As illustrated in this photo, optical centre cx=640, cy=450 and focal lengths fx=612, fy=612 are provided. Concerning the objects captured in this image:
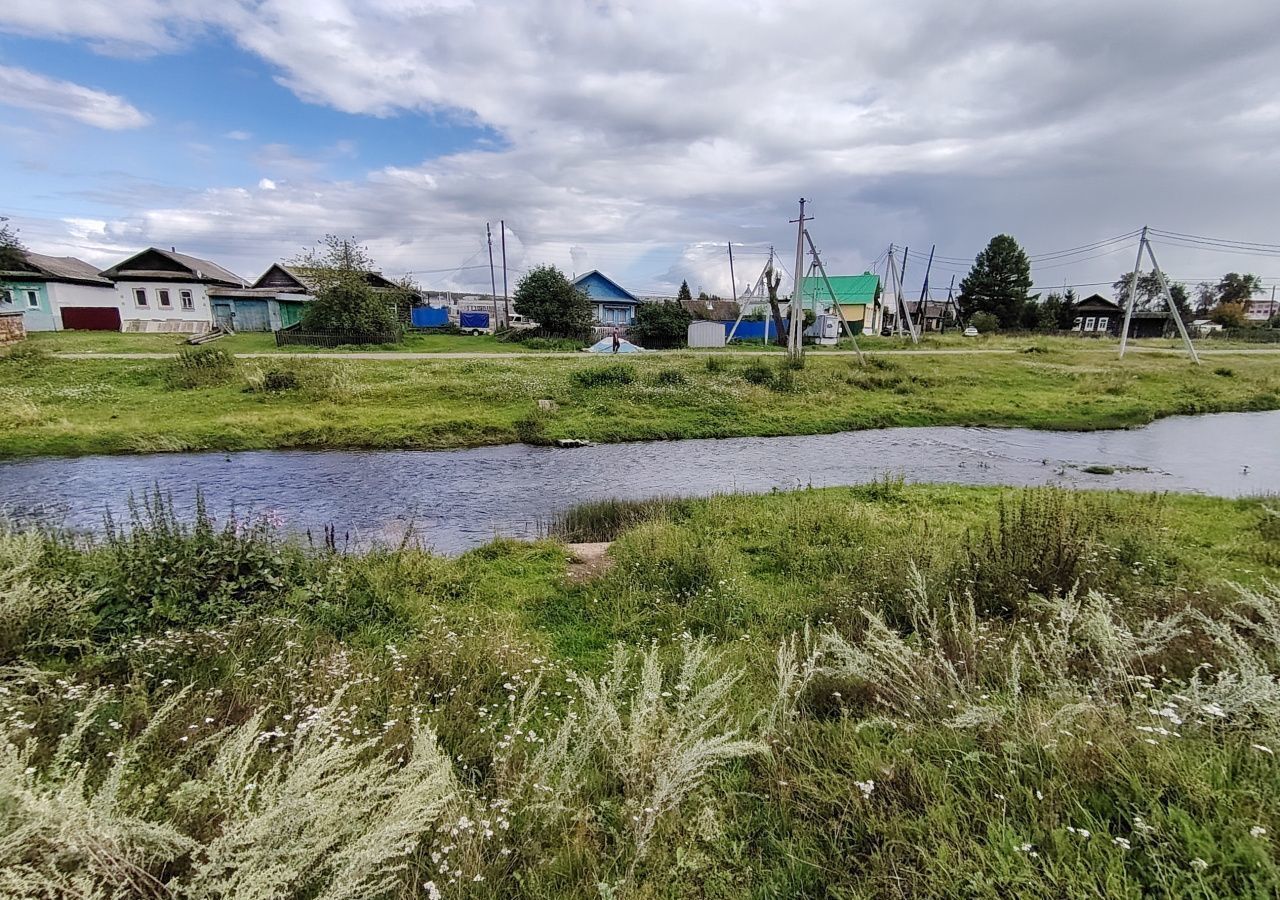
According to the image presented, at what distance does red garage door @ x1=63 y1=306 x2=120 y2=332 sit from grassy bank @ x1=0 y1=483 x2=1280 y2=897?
5219cm

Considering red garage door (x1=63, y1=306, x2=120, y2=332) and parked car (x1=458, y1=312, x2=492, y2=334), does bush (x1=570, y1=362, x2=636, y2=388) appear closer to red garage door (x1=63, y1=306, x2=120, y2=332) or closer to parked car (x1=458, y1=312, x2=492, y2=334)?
parked car (x1=458, y1=312, x2=492, y2=334)

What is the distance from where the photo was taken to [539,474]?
14.9 m

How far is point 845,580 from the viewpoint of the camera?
7.20 meters

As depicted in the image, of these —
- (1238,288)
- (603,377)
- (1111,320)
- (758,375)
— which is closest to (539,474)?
(603,377)

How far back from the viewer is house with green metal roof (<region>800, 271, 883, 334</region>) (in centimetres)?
6575

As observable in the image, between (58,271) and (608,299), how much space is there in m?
42.9

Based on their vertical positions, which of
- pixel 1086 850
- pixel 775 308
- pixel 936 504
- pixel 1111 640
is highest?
pixel 775 308

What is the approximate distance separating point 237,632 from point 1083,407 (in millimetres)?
27161

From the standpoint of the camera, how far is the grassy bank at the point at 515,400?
17.8 meters

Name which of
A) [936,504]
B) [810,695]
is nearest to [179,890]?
[810,695]

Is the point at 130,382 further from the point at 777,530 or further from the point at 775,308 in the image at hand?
the point at 775,308

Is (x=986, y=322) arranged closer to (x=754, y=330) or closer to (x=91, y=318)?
(x=754, y=330)

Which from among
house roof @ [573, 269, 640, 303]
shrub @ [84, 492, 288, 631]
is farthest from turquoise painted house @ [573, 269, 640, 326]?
shrub @ [84, 492, 288, 631]

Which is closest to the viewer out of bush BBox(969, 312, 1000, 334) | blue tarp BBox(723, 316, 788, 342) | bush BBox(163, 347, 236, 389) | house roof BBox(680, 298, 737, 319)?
bush BBox(163, 347, 236, 389)
